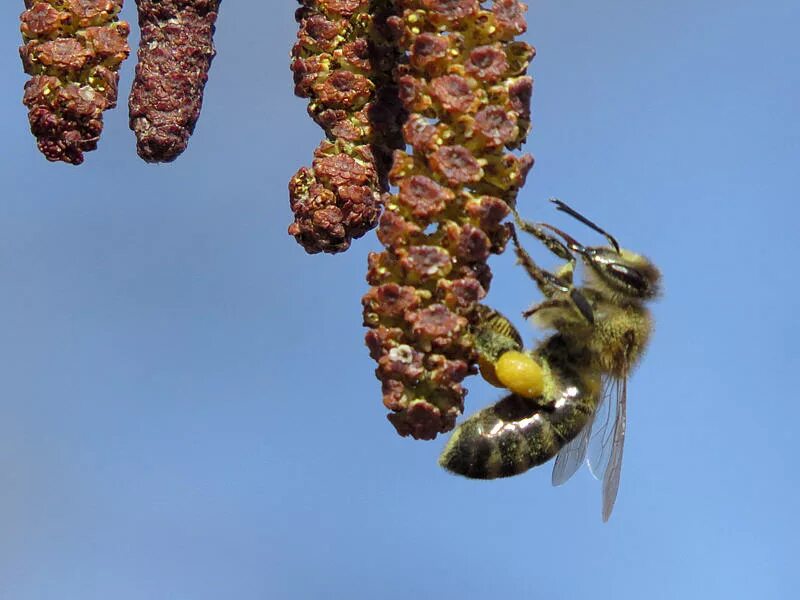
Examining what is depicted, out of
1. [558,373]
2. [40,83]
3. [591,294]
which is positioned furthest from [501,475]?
[40,83]

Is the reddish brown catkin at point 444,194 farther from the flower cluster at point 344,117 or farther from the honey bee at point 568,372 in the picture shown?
the honey bee at point 568,372

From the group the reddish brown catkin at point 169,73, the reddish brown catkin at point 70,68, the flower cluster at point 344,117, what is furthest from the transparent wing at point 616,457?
the reddish brown catkin at point 70,68

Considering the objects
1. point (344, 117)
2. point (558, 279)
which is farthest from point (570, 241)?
point (344, 117)

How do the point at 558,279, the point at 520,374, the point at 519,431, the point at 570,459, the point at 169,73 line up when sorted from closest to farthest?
the point at 169,73 → the point at 520,374 → the point at 519,431 → the point at 558,279 → the point at 570,459

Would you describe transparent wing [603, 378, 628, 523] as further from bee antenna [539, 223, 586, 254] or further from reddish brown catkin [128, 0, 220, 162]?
reddish brown catkin [128, 0, 220, 162]

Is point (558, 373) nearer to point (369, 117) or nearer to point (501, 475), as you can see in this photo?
point (501, 475)

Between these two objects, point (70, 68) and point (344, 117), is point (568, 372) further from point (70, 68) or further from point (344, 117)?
point (70, 68)
